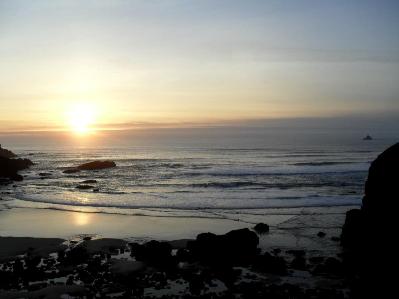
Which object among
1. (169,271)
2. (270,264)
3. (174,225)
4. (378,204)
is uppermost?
(378,204)

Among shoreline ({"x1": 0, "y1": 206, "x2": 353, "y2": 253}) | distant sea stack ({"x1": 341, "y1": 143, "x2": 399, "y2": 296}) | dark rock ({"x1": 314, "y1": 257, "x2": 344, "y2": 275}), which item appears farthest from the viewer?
shoreline ({"x1": 0, "y1": 206, "x2": 353, "y2": 253})

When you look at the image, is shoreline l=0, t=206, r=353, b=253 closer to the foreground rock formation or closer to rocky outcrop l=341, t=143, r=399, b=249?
rocky outcrop l=341, t=143, r=399, b=249

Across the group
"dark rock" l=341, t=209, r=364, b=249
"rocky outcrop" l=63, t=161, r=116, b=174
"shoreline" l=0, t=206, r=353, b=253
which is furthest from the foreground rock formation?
"rocky outcrop" l=63, t=161, r=116, b=174

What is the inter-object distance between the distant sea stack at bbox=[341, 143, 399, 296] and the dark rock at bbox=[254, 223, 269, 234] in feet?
15.5

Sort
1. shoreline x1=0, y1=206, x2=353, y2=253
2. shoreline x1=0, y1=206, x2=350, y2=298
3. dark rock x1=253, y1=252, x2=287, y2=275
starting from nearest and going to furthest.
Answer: shoreline x1=0, y1=206, x2=350, y2=298 → dark rock x1=253, y1=252, x2=287, y2=275 → shoreline x1=0, y1=206, x2=353, y2=253

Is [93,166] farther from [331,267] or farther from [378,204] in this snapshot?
[331,267]

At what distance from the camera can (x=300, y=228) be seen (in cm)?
2569

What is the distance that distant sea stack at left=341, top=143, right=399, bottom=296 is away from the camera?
17.7 meters

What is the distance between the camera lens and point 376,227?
1922cm

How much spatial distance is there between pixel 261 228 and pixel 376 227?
7.41m

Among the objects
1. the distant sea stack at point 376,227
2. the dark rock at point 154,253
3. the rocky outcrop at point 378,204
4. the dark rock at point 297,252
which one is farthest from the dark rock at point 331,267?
the dark rock at point 154,253

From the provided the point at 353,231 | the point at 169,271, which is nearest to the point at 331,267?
the point at 353,231

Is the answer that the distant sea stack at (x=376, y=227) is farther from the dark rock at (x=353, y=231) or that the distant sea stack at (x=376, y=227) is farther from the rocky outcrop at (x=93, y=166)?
the rocky outcrop at (x=93, y=166)

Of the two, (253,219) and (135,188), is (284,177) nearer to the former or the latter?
(135,188)
